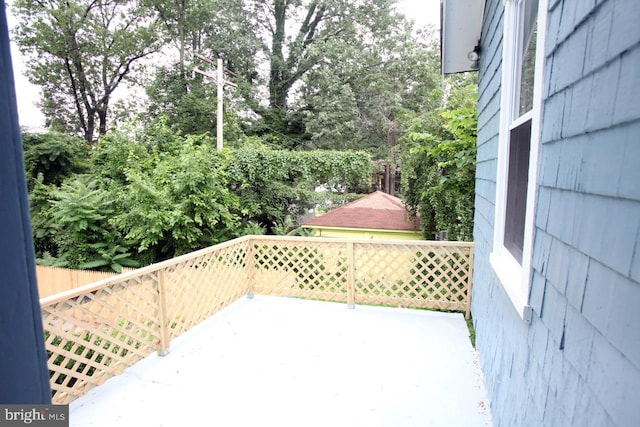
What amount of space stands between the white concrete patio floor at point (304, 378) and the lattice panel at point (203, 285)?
17 centimetres

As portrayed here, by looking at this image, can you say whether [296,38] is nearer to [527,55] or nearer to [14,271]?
[527,55]

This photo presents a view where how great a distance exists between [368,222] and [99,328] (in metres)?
7.47

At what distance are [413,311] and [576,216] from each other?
12.0 feet

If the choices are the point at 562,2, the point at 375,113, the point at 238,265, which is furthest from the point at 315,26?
the point at 562,2

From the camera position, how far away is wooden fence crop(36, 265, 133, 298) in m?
6.75

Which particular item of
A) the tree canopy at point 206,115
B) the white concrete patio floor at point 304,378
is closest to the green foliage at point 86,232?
the tree canopy at point 206,115

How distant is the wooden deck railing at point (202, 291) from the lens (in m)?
2.69

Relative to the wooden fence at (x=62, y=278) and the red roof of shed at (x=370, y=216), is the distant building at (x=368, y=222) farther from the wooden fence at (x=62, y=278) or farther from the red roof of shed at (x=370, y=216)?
the wooden fence at (x=62, y=278)

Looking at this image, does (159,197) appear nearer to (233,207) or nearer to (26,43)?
(233,207)

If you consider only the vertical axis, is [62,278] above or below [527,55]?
below

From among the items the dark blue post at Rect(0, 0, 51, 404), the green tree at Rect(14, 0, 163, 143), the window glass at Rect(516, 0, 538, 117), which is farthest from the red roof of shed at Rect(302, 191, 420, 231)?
the green tree at Rect(14, 0, 163, 143)

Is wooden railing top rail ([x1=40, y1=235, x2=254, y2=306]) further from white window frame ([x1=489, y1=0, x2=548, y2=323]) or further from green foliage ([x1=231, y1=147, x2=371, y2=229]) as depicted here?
green foliage ([x1=231, y1=147, x2=371, y2=229])

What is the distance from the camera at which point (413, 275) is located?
451 cm

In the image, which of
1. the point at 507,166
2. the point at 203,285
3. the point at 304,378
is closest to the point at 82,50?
the point at 203,285
